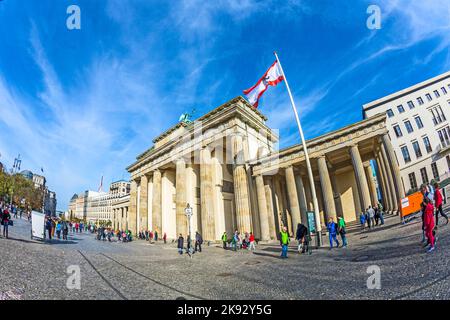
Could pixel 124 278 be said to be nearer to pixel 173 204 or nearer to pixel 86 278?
pixel 86 278

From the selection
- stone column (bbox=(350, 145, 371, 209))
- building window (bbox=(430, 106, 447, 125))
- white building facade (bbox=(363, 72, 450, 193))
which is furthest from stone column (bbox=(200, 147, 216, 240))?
building window (bbox=(430, 106, 447, 125))

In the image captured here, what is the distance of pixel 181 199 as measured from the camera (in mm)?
30594

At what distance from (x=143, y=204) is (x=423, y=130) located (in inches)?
1703

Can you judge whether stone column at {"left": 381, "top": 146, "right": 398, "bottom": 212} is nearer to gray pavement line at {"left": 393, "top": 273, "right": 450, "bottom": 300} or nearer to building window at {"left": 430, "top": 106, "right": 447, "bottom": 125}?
building window at {"left": 430, "top": 106, "right": 447, "bottom": 125}

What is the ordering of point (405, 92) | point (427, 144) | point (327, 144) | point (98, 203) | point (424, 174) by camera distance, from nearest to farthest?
point (327, 144)
point (427, 144)
point (424, 174)
point (405, 92)
point (98, 203)

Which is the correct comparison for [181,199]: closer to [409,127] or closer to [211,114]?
[211,114]

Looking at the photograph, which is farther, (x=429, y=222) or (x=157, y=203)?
(x=157, y=203)

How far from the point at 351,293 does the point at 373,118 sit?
1985 cm

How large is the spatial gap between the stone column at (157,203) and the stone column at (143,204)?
14.5ft

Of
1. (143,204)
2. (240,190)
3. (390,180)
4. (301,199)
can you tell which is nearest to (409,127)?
(390,180)

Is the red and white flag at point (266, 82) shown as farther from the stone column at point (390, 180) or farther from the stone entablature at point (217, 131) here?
the stone column at point (390, 180)

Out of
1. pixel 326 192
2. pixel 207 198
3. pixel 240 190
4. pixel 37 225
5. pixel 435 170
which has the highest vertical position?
pixel 435 170
